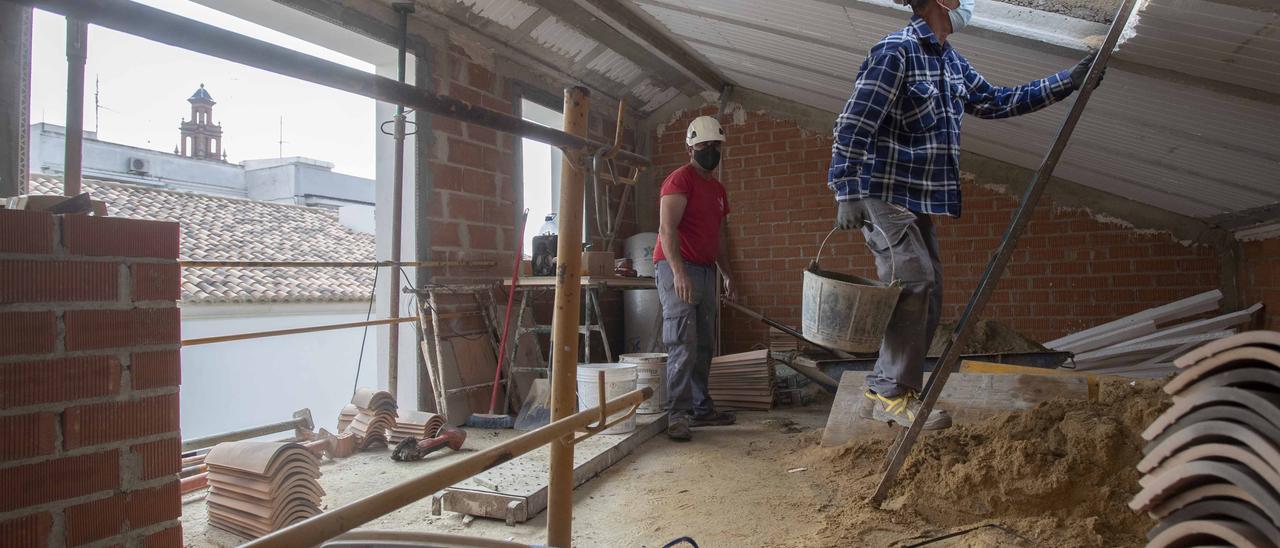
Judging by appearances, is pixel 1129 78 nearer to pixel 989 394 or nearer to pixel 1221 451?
pixel 989 394

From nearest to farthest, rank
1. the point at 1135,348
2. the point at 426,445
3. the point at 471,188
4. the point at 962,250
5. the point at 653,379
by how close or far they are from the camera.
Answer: the point at 426,445 < the point at 653,379 < the point at 1135,348 < the point at 471,188 < the point at 962,250

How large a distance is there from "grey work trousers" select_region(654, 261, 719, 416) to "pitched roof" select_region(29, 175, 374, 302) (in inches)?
292

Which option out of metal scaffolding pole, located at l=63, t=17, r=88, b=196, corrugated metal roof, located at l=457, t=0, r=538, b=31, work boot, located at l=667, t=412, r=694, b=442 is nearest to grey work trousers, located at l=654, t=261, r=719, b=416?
work boot, located at l=667, t=412, r=694, b=442

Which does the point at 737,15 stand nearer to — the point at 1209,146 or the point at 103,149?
the point at 1209,146

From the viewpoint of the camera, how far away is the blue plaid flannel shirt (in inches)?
92.5

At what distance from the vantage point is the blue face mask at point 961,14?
2.50 m

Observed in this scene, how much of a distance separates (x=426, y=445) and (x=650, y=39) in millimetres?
3234

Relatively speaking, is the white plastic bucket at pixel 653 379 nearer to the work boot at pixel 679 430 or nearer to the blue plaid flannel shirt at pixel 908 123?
the work boot at pixel 679 430

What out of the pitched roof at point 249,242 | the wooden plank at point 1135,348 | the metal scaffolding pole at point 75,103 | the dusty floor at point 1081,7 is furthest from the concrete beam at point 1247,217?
the pitched roof at point 249,242

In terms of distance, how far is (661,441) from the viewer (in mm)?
3637

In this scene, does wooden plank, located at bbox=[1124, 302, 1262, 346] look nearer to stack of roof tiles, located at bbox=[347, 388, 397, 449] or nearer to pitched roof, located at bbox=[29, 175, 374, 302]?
stack of roof tiles, located at bbox=[347, 388, 397, 449]

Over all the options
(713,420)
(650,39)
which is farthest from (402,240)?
(650,39)

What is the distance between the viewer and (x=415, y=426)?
360 cm

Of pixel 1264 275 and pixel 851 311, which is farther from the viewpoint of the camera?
pixel 1264 275
